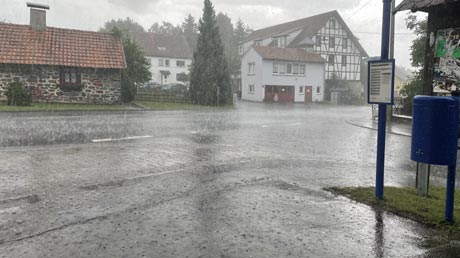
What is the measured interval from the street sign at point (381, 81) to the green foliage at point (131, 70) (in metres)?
29.2

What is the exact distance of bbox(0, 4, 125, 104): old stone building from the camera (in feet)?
99.1

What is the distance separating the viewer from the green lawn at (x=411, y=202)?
18.5 ft

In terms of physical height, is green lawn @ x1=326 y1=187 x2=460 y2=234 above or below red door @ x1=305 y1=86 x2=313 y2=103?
below

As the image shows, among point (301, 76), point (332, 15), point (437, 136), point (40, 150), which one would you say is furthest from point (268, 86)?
point (437, 136)

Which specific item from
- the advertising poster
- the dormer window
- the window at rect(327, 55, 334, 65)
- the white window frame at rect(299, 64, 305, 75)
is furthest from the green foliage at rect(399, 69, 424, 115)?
the dormer window

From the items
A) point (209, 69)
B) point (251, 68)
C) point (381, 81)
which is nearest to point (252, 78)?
point (251, 68)

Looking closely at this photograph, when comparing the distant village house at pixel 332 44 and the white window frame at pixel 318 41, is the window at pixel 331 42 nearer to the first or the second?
the distant village house at pixel 332 44

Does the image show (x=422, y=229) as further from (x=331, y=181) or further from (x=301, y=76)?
(x=301, y=76)

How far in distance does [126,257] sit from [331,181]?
485 centimetres

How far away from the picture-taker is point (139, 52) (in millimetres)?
36750

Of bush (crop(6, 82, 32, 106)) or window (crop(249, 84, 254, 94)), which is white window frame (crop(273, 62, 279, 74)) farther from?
bush (crop(6, 82, 32, 106))

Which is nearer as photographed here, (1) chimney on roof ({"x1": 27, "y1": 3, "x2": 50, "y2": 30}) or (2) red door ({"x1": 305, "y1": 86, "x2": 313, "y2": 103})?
(1) chimney on roof ({"x1": 27, "y1": 3, "x2": 50, "y2": 30})

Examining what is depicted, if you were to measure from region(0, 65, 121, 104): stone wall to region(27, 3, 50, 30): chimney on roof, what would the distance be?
401cm

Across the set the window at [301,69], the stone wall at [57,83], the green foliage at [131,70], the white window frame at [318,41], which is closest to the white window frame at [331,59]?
the white window frame at [318,41]
